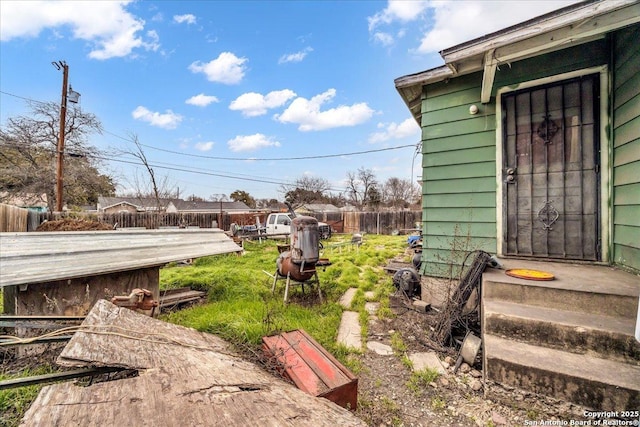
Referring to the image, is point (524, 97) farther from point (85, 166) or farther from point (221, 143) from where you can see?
point (221, 143)

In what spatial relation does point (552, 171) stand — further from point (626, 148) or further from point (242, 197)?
point (242, 197)

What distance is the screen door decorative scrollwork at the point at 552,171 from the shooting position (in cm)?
288

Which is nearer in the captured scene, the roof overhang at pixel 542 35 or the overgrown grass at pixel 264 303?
the roof overhang at pixel 542 35

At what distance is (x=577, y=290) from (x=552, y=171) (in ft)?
5.15

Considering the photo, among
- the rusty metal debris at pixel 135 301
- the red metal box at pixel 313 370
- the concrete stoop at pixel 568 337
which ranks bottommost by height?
the red metal box at pixel 313 370

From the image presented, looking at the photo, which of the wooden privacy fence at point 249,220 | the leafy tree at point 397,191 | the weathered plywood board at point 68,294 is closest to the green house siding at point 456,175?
the weathered plywood board at point 68,294

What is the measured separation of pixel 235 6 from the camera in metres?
8.09

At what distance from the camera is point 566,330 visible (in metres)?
1.90

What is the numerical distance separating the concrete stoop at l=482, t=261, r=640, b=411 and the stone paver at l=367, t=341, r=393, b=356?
0.93 m

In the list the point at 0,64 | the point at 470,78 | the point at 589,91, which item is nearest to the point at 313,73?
the point at 470,78

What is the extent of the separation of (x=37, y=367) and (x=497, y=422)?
12.3 feet

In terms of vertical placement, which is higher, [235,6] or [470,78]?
[235,6]

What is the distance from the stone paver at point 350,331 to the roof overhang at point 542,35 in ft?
10.5

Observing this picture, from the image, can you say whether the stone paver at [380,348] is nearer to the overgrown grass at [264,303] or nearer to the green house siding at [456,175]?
the overgrown grass at [264,303]
